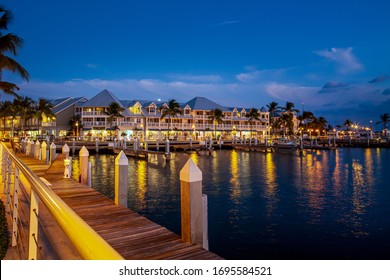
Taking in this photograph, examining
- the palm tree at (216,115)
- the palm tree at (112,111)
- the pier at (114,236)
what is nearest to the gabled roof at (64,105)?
the palm tree at (112,111)

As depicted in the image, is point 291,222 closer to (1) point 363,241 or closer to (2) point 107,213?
(1) point 363,241

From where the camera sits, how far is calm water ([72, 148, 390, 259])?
10898 mm

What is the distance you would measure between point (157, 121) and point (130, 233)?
6792 centimetres

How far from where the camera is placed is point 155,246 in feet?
17.2

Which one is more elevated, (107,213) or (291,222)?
(107,213)

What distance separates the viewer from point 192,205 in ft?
18.2

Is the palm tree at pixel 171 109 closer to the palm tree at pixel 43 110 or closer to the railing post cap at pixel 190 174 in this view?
the palm tree at pixel 43 110

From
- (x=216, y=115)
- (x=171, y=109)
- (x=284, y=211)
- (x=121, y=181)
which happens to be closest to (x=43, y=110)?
(x=171, y=109)

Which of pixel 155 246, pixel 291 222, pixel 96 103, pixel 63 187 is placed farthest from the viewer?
pixel 96 103

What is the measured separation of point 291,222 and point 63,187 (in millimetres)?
9754
